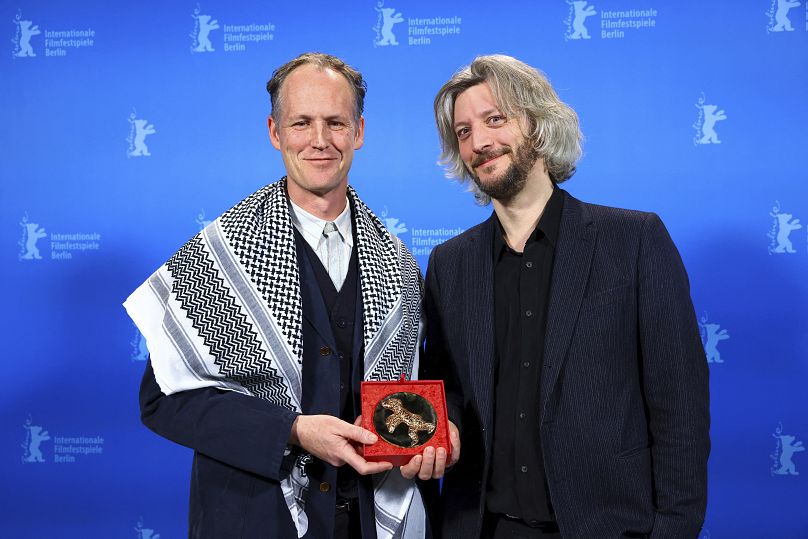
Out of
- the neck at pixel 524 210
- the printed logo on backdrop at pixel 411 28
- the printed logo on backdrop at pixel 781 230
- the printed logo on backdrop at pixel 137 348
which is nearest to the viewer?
the neck at pixel 524 210

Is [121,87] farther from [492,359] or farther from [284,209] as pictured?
[492,359]

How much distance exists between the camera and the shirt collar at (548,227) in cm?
211

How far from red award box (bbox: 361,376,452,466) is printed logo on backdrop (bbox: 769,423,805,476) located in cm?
212

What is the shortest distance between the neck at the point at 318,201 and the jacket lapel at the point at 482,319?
40 centimetres

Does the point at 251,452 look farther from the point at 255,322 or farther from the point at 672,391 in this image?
the point at 672,391

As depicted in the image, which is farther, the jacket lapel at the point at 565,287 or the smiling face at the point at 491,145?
the smiling face at the point at 491,145

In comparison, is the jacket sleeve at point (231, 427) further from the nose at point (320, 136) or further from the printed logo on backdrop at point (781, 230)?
the printed logo on backdrop at point (781, 230)

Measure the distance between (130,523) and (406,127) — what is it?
2.24 meters

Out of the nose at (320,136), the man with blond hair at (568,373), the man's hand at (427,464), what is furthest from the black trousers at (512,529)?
the nose at (320,136)

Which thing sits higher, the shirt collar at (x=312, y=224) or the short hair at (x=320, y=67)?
the short hair at (x=320, y=67)

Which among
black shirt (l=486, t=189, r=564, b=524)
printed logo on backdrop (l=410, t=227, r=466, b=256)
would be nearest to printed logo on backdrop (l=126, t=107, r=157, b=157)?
printed logo on backdrop (l=410, t=227, r=466, b=256)

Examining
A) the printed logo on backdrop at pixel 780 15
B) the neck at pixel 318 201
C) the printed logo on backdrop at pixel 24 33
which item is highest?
the printed logo on backdrop at pixel 24 33

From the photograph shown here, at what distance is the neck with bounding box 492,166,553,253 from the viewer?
7.16ft

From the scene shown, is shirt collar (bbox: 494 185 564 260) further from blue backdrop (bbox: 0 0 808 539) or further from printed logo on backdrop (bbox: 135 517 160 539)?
printed logo on backdrop (bbox: 135 517 160 539)
